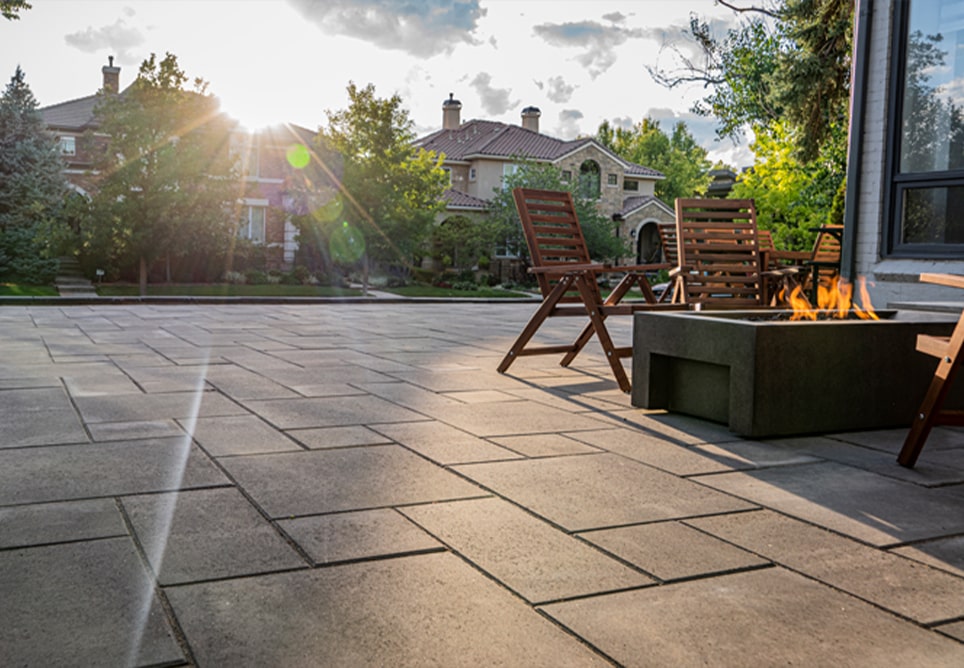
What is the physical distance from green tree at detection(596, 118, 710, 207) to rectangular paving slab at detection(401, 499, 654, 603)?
49.7 meters

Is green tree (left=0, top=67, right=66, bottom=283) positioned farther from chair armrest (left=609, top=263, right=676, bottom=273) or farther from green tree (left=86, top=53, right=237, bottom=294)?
chair armrest (left=609, top=263, right=676, bottom=273)

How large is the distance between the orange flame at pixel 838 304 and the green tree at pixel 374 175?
15386 millimetres

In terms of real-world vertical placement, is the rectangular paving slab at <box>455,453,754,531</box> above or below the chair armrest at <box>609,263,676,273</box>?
below

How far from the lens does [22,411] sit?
160 inches

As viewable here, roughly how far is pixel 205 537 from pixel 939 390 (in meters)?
2.57

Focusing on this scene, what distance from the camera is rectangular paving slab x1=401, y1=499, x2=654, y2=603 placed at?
208cm

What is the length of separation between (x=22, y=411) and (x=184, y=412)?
0.73 m

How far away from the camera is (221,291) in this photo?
19.7 m

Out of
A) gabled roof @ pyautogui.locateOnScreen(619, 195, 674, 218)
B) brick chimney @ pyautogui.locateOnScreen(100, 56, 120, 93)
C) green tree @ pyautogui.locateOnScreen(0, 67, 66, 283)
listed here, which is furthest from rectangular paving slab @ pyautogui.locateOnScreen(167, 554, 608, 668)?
brick chimney @ pyautogui.locateOnScreen(100, 56, 120, 93)

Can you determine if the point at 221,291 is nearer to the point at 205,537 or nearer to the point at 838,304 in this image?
the point at 838,304

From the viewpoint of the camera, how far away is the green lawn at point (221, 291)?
18.9 meters

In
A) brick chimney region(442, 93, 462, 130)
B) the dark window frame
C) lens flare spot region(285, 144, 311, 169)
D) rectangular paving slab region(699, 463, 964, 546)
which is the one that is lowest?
rectangular paving slab region(699, 463, 964, 546)

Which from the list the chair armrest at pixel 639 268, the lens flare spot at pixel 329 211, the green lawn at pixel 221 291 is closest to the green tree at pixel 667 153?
the lens flare spot at pixel 329 211

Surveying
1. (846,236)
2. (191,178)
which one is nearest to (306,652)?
(846,236)
